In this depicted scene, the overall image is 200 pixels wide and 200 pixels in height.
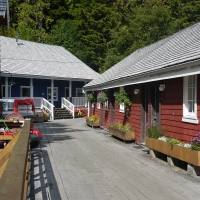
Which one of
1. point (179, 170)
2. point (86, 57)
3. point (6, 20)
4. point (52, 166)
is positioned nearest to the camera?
point (179, 170)

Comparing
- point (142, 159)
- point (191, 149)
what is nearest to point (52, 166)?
point (142, 159)

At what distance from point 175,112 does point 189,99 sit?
0.74 meters

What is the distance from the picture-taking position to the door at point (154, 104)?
35.8ft

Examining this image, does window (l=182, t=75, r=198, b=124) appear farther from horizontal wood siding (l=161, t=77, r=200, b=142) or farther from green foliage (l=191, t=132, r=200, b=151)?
→ green foliage (l=191, t=132, r=200, b=151)

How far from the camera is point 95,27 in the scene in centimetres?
A: 4591

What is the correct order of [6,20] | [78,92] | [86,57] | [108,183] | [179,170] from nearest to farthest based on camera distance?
[108,183], [179,170], [6,20], [78,92], [86,57]

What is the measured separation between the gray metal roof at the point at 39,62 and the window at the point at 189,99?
18070 mm

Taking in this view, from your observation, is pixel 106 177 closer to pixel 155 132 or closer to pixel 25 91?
pixel 155 132

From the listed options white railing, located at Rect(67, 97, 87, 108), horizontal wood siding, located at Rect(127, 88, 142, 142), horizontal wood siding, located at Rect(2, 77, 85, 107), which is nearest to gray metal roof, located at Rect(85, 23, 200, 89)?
horizontal wood siding, located at Rect(127, 88, 142, 142)

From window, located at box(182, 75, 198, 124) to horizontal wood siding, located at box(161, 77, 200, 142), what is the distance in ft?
0.63

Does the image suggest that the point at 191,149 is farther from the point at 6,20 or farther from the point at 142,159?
the point at 6,20

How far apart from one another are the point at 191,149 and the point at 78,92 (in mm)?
25366

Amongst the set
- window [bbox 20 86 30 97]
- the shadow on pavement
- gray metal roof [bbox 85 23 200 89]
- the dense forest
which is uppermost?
the dense forest

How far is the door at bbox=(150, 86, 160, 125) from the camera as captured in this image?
35.8 feet
